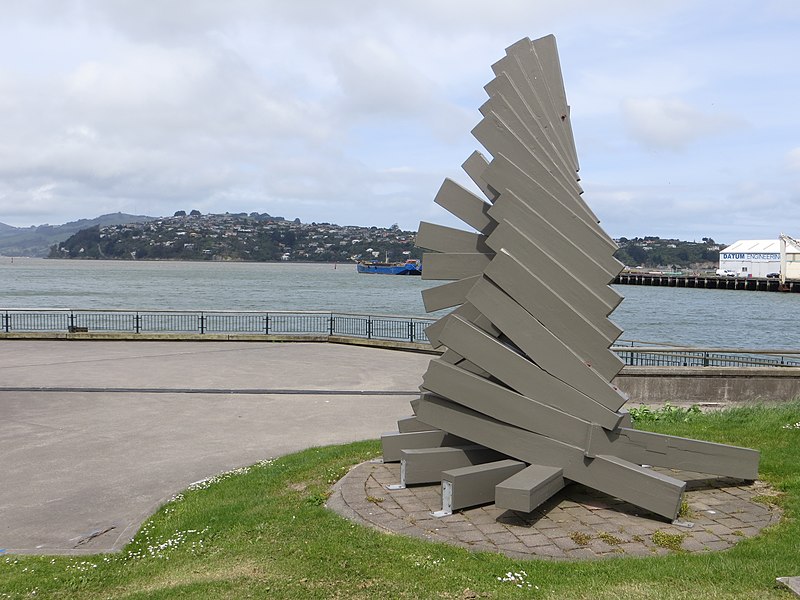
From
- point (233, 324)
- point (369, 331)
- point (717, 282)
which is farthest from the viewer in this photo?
point (717, 282)

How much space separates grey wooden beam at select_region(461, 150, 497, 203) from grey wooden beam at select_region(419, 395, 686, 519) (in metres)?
2.34

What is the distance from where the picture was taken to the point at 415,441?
24.3 feet

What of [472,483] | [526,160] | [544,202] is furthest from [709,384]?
[472,483]

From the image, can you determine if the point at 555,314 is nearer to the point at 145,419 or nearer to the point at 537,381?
the point at 537,381

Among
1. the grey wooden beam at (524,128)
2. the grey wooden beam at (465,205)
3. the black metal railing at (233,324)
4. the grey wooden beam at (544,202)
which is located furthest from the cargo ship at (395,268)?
the grey wooden beam at (544,202)

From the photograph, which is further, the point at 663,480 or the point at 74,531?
the point at 74,531

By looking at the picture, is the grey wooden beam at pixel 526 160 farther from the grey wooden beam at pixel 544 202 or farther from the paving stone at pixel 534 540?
the paving stone at pixel 534 540

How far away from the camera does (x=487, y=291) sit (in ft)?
21.1

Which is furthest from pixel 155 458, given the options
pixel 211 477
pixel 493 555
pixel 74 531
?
pixel 493 555

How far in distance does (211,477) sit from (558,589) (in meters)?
4.93

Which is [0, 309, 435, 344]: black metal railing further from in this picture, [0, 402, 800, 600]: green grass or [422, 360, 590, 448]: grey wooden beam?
[0, 402, 800, 600]: green grass

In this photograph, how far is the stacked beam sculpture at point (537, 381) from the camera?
6.12m

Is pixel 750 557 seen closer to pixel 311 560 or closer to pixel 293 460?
pixel 311 560

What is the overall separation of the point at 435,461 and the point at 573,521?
1407mm
